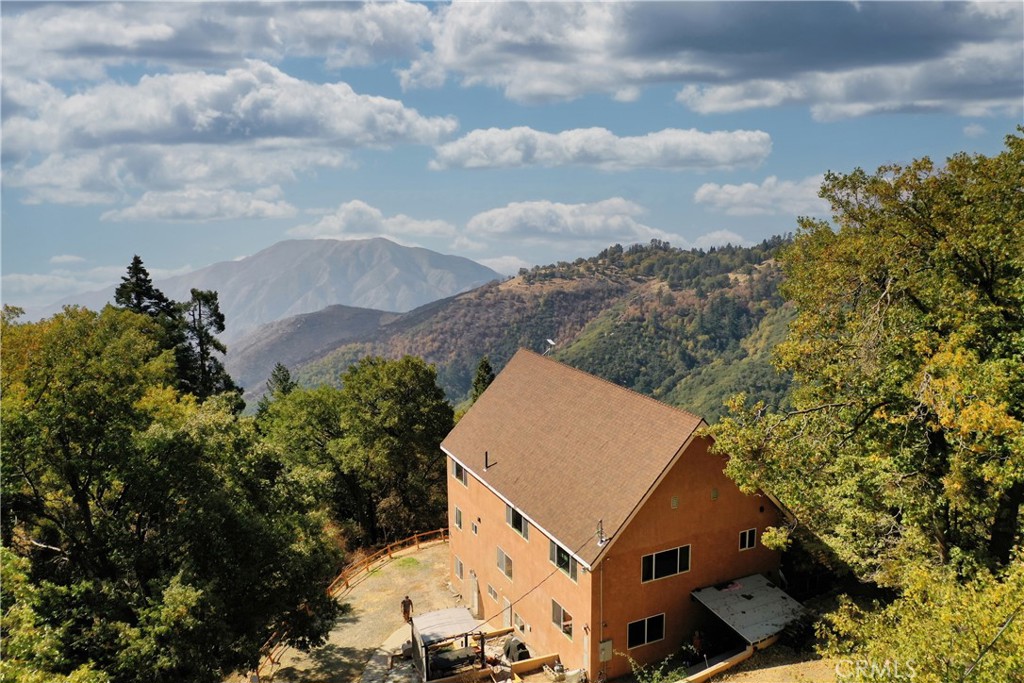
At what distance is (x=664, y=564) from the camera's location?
80.5 feet

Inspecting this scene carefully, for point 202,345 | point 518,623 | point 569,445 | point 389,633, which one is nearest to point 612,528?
point 569,445

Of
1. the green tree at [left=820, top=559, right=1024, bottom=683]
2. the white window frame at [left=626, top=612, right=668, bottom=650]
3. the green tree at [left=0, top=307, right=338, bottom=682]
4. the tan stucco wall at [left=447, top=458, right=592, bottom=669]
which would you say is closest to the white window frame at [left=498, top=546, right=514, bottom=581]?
the tan stucco wall at [left=447, top=458, right=592, bottom=669]

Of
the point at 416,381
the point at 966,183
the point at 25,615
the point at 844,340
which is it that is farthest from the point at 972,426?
the point at 416,381

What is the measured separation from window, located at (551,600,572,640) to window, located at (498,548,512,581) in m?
3.71

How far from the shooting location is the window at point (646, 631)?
2418 centimetres

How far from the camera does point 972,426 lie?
15.8 meters

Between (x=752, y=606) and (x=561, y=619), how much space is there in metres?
6.94

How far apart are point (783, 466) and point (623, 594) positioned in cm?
725

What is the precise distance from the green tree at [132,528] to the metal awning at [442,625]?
4300 millimetres

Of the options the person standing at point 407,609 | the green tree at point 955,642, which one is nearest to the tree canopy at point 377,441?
the person standing at point 407,609

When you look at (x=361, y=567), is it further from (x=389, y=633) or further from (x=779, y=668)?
(x=779, y=668)

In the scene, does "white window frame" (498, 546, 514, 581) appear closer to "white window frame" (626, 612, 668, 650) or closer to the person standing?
the person standing

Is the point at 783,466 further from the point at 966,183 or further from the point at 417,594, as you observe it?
the point at 417,594

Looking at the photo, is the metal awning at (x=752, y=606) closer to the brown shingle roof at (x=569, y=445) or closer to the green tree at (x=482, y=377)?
the brown shingle roof at (x=569, y=445)
